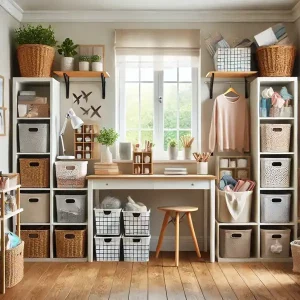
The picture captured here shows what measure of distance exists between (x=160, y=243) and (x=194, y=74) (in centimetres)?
185

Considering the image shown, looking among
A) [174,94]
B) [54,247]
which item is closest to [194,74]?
[174,94]

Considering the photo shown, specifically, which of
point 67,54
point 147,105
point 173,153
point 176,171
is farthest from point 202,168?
point 67,54

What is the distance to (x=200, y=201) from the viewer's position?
520 centimetres

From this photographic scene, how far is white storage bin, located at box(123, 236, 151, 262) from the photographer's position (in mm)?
4691

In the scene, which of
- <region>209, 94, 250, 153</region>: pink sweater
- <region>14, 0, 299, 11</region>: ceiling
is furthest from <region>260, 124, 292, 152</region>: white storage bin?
<region>14, 0, 299, 11</region>: ceiling

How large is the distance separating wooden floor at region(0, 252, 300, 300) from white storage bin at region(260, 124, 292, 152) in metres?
1.12

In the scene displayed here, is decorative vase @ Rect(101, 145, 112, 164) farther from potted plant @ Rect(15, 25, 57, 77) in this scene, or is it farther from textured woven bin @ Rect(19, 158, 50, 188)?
potted plant @ Rect(15, 25, 57, 77)

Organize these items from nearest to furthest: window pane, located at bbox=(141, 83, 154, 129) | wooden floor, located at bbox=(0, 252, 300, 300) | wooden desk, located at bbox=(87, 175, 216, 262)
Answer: wooden floor, located at bbox=(0, 252, 300, 300), wooden desk, located at bbox=(87, 175, 216, 262), window pane, located at bbox=(141, 83, 154, 129)

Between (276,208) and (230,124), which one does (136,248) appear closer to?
(276,208)

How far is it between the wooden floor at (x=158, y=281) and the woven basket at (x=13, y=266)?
0.19 ft

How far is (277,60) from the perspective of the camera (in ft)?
15.5

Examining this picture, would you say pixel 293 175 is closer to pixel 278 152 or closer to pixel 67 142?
pixel 278 152

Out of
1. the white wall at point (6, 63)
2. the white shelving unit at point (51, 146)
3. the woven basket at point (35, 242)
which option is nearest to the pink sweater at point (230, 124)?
the white shelving unit at point (51, 146)

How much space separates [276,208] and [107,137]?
181 cm
